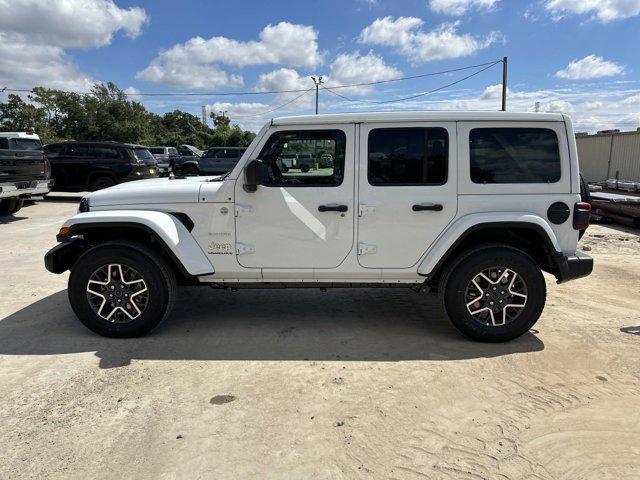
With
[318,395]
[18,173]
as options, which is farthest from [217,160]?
[318,395]

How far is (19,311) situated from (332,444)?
12.7 feet

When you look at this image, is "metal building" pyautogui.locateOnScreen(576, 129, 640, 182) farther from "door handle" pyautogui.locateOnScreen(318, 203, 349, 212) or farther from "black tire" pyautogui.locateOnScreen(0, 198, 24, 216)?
"black tire" pyautogui.locateOnScreen(0, 198, 24, 216)

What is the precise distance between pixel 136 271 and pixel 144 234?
0.39m

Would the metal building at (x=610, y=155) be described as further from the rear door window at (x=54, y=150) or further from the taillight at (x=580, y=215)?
the rear door window at (x=54, y=150)

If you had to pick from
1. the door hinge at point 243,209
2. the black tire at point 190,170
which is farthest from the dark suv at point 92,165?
the door hinge at point 243,209

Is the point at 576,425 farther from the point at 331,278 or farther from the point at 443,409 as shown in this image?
the point at 331,278

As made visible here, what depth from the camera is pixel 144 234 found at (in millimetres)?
4219

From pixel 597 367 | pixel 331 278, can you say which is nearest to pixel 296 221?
pixel 331 278

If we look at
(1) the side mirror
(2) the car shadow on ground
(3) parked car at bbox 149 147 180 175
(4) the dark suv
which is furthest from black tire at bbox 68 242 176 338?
(3) parked car at bbox 149 147 180 175

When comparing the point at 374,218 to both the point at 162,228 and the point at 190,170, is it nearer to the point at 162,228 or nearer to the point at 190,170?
the point at 162,228

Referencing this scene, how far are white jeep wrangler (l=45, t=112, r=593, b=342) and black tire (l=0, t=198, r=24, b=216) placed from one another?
8.54 meters

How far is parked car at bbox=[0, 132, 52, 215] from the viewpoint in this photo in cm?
1004

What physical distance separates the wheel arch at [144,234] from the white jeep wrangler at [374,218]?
12 mm

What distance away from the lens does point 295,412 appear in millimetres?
2975
